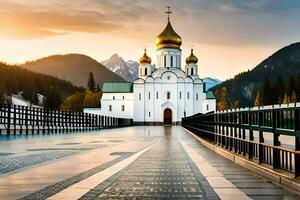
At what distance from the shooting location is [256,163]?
12469mm

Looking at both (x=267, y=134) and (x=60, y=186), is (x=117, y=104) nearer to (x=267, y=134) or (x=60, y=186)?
(x=267, y=134)

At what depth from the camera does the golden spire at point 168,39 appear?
121 m

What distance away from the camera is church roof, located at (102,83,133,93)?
426 ft

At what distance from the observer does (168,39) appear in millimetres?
121125

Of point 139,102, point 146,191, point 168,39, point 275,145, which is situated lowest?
point 146,191

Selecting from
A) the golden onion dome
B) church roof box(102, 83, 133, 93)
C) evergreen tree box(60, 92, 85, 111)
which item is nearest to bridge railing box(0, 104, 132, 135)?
the golden onion dome

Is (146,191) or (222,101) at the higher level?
(222,101)

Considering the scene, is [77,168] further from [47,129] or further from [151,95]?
[151,95]

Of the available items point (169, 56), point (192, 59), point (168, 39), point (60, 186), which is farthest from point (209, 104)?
point (60, 186)

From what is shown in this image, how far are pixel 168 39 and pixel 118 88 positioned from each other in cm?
1926

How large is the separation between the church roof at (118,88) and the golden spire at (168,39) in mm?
14316

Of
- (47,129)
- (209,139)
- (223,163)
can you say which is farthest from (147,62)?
(223,163)

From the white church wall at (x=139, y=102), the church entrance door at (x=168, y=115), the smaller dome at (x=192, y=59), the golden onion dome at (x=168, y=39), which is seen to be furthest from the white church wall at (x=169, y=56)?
the church entrance door at (x=168, y=115)

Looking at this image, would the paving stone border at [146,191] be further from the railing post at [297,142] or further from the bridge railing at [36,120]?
the bridge railing at [36,120]
